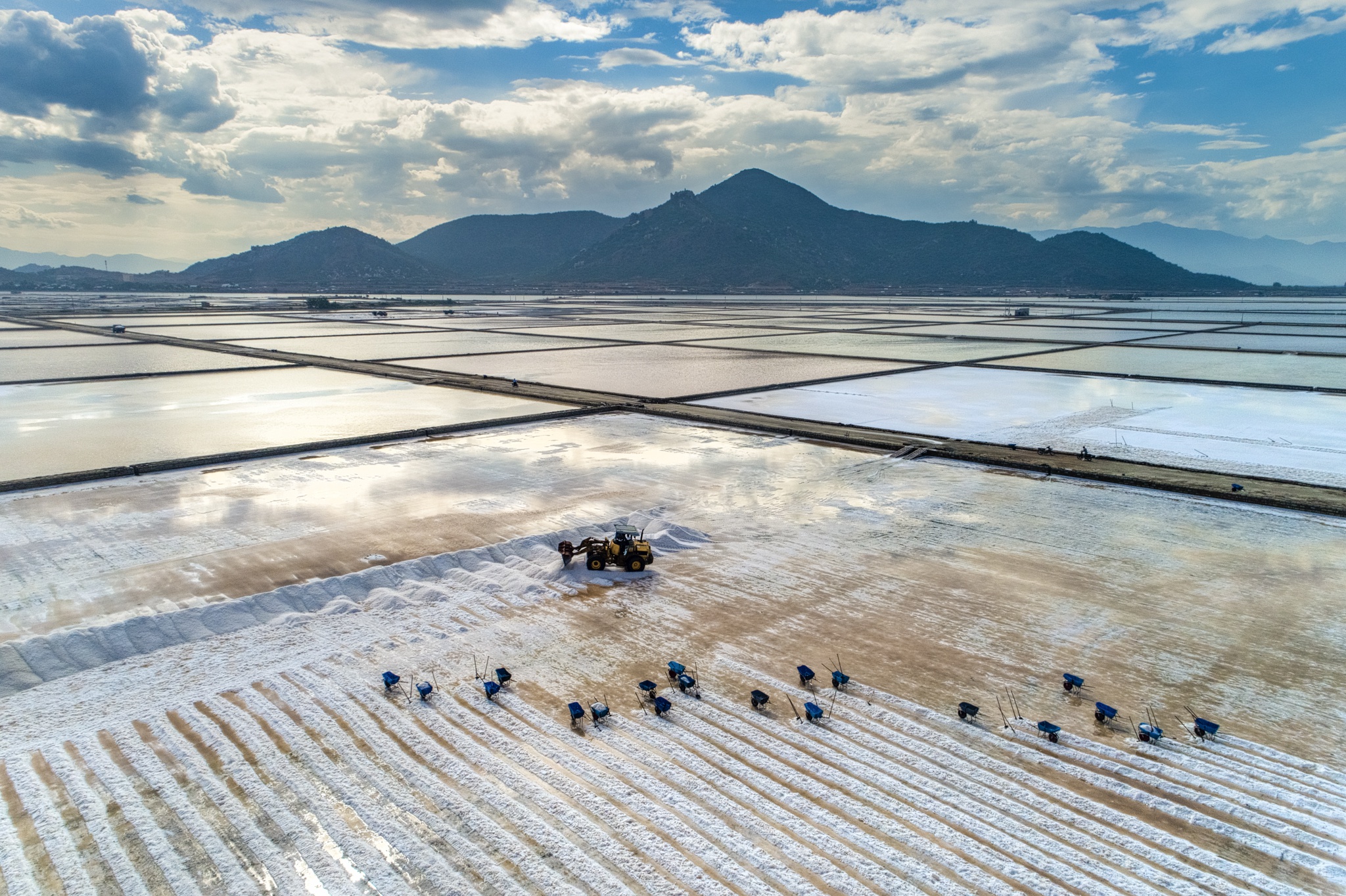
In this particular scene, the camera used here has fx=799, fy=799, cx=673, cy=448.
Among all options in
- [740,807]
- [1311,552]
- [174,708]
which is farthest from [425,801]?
[1311,552]

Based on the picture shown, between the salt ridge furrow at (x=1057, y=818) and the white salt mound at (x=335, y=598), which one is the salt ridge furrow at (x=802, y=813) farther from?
the white salt mound at (x=335, y=598)

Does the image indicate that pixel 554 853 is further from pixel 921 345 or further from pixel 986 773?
pixel 921 345

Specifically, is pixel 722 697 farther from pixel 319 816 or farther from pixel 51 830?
pixel 51 830

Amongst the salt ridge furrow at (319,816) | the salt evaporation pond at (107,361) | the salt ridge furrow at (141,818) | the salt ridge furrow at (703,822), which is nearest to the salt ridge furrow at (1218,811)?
the salt ridge furrow at (703,822)

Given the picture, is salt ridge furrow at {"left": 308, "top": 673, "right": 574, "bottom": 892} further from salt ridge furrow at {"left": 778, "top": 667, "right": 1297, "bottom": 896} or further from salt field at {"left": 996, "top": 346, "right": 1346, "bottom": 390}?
salt field at {"left": 996, "top": 346, "right": 1346, "bottom": 390}

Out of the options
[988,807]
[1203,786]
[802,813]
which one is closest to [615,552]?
[802,813]
